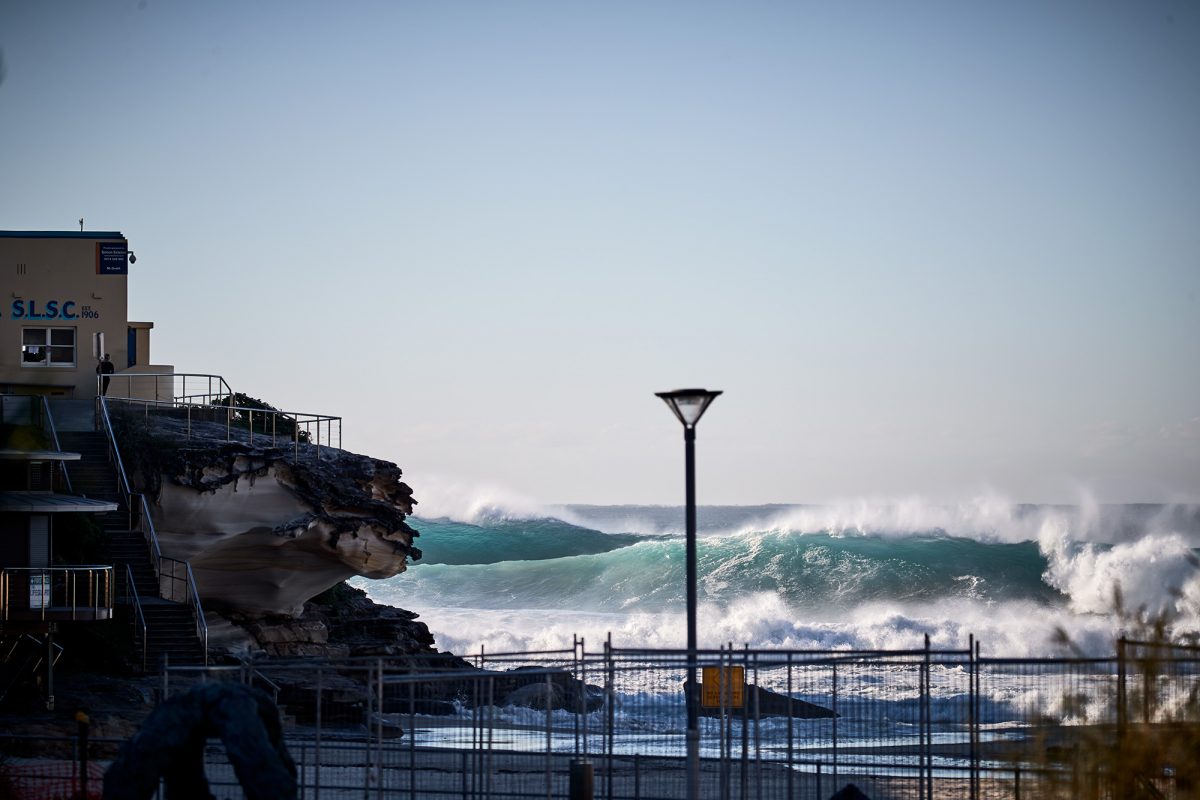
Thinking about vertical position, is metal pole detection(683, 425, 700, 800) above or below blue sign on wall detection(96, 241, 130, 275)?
below

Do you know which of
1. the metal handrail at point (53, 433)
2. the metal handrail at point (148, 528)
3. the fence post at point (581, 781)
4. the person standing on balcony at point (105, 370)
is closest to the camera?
the fence post at point (581, 781)

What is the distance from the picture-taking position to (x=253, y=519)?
35.6m

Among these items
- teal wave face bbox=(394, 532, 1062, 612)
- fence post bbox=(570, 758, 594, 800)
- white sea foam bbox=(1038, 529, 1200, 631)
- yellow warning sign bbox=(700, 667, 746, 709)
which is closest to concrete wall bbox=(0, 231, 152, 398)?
yellow warning sign bbox=(700, 667, 746, 709)

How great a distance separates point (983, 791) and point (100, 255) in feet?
105

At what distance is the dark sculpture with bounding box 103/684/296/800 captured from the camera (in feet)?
39.8

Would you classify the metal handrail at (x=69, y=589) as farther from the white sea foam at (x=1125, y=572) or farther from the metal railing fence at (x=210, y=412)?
the white sea foam at (x=1125, y=572)

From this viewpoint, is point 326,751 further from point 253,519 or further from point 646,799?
point 253,519

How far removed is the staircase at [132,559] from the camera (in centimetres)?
3144

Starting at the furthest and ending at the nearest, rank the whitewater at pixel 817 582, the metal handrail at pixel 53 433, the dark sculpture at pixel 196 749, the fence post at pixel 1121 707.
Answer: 1. the whitewater at pixel 817 582
2. the metal handrail at pixel 53 433
3. the dark sculpture at pixel 196 749
4. the fence post at pixel 1121 707

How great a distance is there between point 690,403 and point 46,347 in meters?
29.5

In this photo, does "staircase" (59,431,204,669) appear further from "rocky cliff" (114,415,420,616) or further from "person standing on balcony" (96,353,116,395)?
"person standing on balcony" (96,353,116,395)

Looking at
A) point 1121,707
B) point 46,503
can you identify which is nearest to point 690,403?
point 1121,707

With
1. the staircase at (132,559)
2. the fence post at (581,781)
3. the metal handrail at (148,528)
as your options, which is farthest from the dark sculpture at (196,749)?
the metal handrail at (148,528)

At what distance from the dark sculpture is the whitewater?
44004 millimetres
